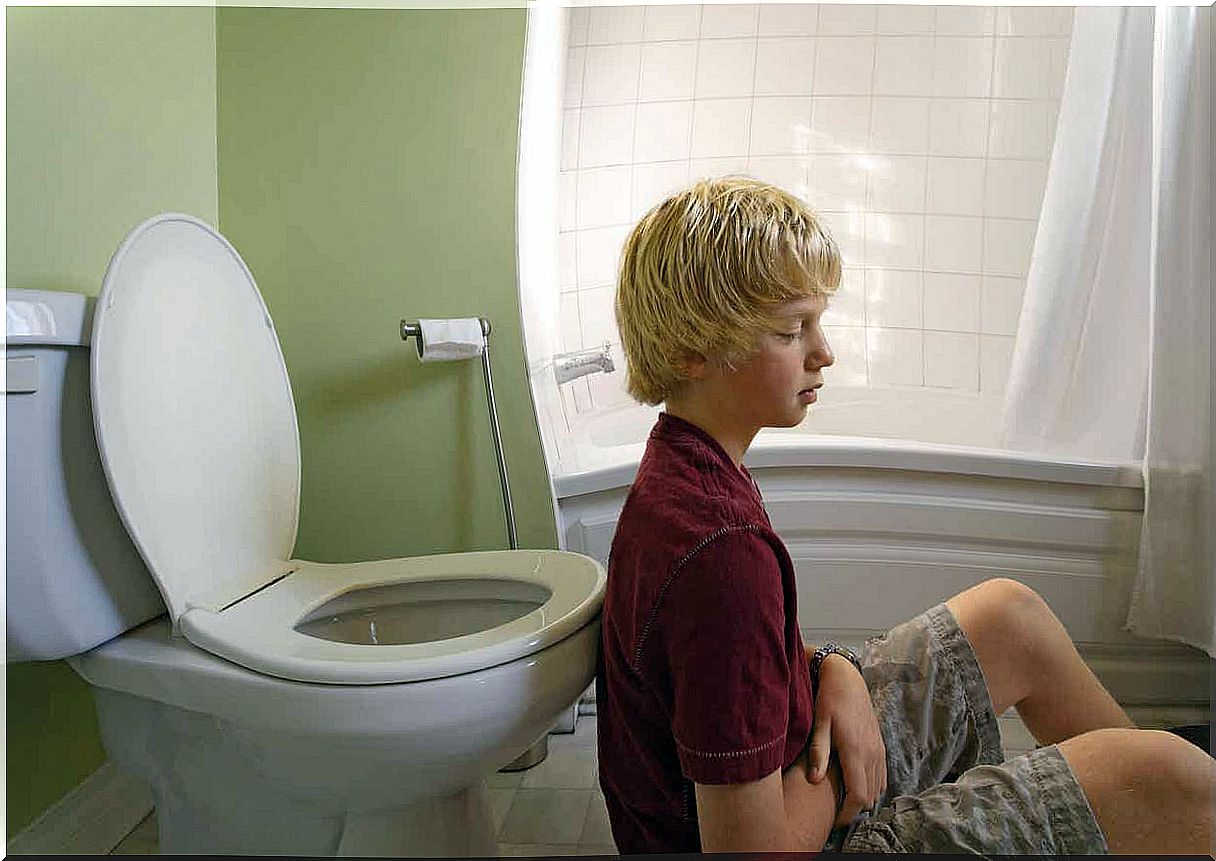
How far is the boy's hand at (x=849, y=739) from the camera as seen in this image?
852 mm

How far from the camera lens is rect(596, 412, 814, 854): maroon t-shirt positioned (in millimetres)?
757

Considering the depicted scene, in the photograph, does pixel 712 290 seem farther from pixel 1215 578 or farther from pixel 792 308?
pixel 1215 578

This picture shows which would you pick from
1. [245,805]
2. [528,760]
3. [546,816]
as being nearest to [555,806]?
[546,816]

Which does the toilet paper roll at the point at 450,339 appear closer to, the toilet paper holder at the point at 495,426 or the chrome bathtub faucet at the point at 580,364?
the toilet paper holder at the point at 495,426

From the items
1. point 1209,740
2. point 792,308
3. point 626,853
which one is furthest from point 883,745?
point 1209,740

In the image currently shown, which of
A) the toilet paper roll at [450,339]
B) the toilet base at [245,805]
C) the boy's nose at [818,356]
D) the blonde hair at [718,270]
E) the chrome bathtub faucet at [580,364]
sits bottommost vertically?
the toilet base at [245,805]

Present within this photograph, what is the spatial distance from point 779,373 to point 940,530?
0.91 m

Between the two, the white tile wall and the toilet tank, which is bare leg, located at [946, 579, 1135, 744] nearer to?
the toilet tank

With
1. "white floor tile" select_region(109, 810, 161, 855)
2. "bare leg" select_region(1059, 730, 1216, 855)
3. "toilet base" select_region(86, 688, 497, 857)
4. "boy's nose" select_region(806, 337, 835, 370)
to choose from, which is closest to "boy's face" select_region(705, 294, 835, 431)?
"boy's nose" select_region(806, 337, 835, 370)

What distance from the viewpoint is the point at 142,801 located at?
1.36 metres

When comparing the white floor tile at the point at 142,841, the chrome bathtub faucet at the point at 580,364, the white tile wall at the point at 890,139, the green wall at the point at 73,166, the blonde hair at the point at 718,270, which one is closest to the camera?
the blonde hair at the point at 718,270

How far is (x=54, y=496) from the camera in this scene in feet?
3.28

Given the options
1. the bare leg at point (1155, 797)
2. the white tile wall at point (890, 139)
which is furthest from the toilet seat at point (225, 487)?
the white tile wall at point (890, 139)

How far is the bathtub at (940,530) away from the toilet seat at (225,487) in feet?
1.57
